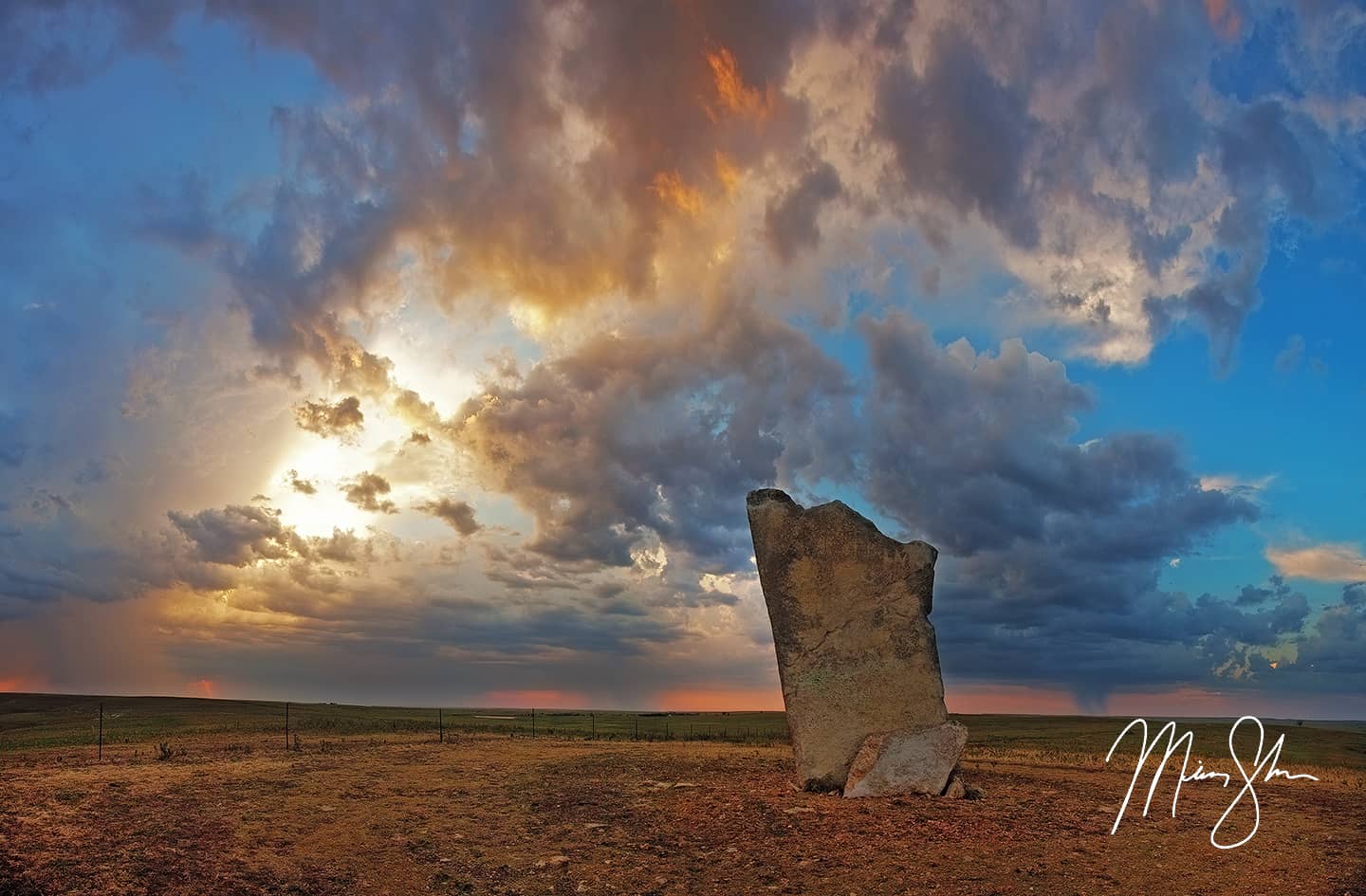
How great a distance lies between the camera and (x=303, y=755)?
2350 cm

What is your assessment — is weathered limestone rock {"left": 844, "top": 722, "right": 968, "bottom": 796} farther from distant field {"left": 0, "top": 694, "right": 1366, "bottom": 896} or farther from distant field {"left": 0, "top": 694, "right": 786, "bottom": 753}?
distant field {"left": 0, "top": 694, "right": 786, "bottom": 753}

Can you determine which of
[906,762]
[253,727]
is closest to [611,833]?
[906,762]

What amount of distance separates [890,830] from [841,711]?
363 centimetres

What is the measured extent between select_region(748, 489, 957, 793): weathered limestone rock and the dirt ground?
1366 mm

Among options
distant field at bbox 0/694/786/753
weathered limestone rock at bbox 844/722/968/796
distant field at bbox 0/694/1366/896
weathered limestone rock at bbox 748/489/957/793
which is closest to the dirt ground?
distant field at bbox 0/694/1366/896

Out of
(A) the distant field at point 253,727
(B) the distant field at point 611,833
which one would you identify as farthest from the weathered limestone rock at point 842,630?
(A) the distant field at point 253,727

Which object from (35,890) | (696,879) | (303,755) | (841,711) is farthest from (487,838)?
(303,755)

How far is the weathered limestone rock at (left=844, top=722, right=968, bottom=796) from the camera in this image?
16031 millimetres

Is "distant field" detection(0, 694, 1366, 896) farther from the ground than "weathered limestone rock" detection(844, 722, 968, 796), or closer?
closer

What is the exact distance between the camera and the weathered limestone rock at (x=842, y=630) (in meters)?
16.8

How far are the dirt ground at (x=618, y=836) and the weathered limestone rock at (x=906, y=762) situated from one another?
38cm

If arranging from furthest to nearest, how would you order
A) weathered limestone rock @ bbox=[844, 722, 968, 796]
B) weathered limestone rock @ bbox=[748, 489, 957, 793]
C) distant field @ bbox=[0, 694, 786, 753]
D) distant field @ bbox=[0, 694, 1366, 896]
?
1. distant field @ bbox=[0, 694, 786, 753]
2. weathered limestone rock @ bbox=[748, 489, 957, 793]
3. weathered limestone rock @ bbox=[844, 722, 968, 796]
4. distant field @ bbox=[0, 694, 1366, 896]

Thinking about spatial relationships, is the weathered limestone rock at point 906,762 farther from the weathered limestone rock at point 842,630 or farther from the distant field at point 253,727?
the distant field at point 253,727

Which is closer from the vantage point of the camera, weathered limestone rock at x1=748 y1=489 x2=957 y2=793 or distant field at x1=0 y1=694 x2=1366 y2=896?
distant field at x1=0 y1=694 x2=1366 y2=896
